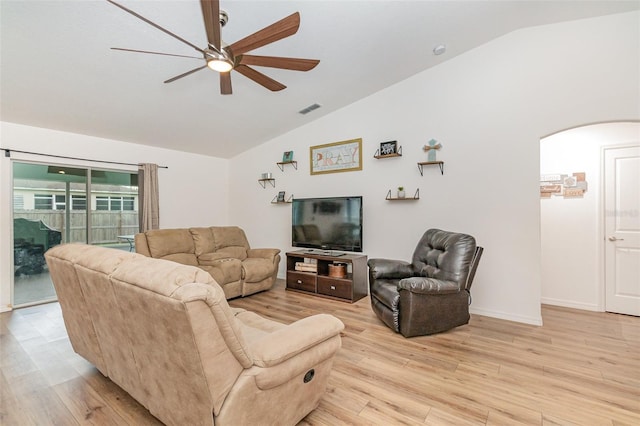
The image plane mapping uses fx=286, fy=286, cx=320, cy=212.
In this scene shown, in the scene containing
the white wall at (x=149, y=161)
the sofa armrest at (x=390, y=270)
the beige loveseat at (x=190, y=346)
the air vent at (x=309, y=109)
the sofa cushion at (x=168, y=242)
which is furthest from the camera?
the air vent at (x=309, y=109)

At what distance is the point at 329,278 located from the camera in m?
4.08

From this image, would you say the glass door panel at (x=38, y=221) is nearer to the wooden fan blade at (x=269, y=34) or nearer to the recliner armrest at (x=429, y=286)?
the wooden fan blade at (x=269, y=34)

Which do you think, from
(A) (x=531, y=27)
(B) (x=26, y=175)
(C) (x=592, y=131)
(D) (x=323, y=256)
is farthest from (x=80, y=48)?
(C) (x=592, y=131)

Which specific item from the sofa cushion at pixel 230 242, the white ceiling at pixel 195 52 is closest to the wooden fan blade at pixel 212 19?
the white ceiling at pixel 195 52

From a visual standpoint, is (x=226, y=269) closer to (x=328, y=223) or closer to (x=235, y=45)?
(x=328, y=223)

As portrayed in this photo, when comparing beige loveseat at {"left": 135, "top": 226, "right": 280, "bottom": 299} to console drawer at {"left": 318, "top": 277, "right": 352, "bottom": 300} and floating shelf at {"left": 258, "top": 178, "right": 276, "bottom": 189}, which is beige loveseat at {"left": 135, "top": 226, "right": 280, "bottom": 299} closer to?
console drawer at {"left": 318, "top": 277, "right": 352, "bottom": 300}

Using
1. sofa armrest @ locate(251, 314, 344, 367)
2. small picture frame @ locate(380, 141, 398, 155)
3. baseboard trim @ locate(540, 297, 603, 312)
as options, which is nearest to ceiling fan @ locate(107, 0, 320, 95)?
sofa armrest @ locate(251, 314, 344, 367)

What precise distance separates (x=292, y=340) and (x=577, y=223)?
4.15 meters

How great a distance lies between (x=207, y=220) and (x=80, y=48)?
366 cm

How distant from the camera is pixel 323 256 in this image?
13.6 ft

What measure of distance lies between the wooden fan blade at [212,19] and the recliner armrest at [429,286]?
2.50 metres

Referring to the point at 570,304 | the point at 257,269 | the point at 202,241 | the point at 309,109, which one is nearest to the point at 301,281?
the point at 257,269

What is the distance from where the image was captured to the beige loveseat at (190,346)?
1.16m

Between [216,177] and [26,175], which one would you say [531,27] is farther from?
[26,175]
